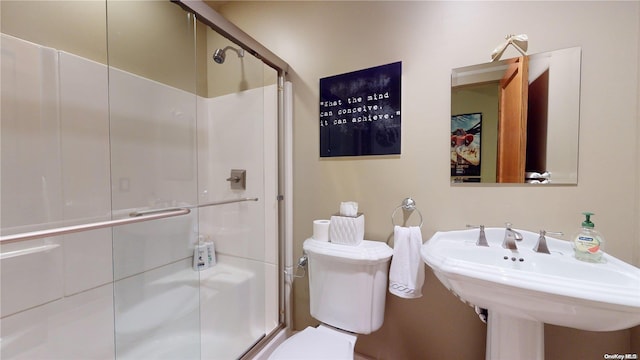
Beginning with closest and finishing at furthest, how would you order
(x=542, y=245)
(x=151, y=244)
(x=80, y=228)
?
(x=80, y=228) < (x=542, y=245) < (x=151, y=244)

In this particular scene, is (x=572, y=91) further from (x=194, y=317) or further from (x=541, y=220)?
(x=194, y=317)

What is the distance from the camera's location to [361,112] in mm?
Result: 1290

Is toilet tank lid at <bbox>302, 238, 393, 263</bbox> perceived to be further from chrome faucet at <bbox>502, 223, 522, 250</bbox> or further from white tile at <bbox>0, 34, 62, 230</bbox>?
white tile at <bbox>0, 34, 62, 230</bbox>

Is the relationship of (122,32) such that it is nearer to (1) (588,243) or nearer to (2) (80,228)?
(2) (80,228)

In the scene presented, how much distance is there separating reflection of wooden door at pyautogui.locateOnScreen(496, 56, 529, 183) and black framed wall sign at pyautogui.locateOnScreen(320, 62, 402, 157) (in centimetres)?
42

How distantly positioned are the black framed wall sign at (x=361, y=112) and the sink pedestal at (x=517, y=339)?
781 millimetres

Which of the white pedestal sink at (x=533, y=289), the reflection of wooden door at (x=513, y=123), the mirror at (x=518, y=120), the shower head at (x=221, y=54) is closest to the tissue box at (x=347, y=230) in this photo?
the white pedestal sink at (x=533, y=289)

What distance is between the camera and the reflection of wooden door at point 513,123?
0.99 metres

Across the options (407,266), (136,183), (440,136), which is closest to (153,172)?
(136,183)

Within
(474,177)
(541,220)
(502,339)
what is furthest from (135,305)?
(541,220)

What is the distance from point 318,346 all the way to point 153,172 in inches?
48.5

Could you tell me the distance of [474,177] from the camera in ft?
3.49

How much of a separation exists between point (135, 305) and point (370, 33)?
6.14 ft

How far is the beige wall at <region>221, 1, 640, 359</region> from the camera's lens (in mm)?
875
